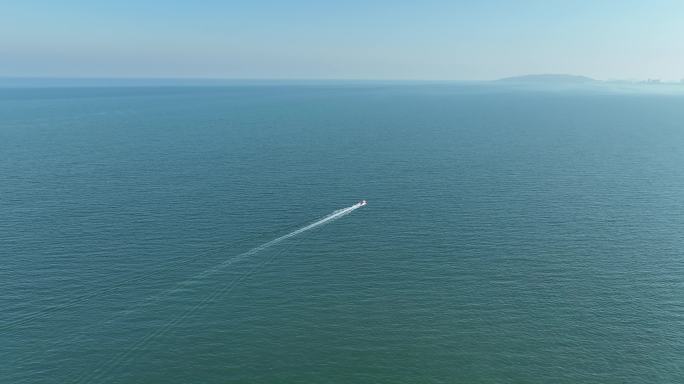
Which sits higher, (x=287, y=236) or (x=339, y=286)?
(x=287, y=236)

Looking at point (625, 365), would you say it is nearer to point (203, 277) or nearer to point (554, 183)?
point (203, 277)

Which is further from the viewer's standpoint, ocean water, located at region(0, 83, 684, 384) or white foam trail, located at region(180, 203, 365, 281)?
white foam trail, located at region(180, 203, 365, 281)

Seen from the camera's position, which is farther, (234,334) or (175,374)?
(234,334)

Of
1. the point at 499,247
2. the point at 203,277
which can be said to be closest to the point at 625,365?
the point at 499,247

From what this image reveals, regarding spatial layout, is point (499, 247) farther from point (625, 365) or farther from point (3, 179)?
point (3, 179)

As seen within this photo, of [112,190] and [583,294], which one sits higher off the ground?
[112,190]

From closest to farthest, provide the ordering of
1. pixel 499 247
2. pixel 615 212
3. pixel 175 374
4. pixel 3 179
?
pixel 175 374 → pixel 499 247 → pixel 615 212 → pixel 3 179

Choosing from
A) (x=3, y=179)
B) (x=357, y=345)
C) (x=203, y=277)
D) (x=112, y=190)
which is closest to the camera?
(x=357, y=345)

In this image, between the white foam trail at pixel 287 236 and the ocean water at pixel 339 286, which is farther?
the white foam trail at pixel 287 236

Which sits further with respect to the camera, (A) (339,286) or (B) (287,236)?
(B) (287,236)

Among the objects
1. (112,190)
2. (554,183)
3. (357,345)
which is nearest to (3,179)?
(112,190)
